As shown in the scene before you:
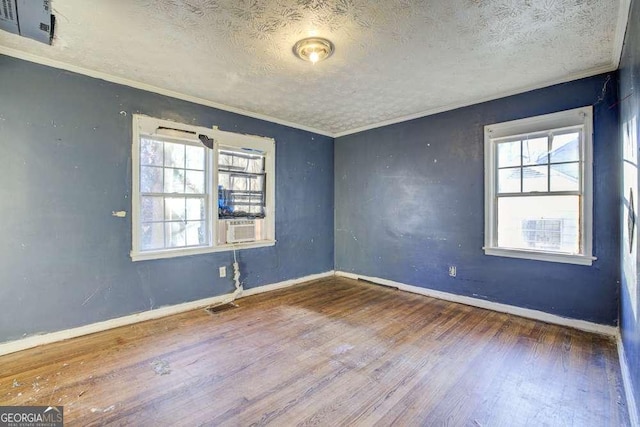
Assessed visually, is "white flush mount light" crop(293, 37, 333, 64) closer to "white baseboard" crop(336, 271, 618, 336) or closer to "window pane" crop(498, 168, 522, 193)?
"window pane" crop(498, 168, 522, 193)

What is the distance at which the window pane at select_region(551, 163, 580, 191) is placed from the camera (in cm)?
296

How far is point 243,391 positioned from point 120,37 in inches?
110

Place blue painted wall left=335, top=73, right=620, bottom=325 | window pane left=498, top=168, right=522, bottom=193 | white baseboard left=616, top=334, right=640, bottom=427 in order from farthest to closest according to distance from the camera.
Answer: window pane left=498, top=168, right=522, bottom=193 → blue painted wall left=335, top=73, right=620, bottom=325 → white baseboard left=616, top=334, right=640, bottom=427

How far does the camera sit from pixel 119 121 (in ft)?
9.88

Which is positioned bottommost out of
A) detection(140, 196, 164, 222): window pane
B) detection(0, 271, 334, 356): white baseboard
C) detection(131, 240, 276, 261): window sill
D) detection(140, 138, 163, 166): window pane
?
detection(0, 271, 334, 356): white baseboard

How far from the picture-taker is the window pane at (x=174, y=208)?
340 cm

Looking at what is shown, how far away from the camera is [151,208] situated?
328 cm

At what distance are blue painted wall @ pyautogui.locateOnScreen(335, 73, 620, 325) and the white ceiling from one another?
11.4 inches

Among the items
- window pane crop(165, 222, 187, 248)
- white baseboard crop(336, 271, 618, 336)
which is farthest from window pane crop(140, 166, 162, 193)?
white baseboard crop(336, 271, 618, 336)

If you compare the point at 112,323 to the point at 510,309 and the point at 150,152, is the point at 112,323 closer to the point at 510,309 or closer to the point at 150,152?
the point at 150,152

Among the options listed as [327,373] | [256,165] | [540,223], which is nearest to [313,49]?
[256,165]

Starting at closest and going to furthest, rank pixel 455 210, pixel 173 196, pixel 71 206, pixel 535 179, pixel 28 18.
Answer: pixel 28 18, pixel 71 206, pixel 535 179, pixel 173 196, pixel 455 210

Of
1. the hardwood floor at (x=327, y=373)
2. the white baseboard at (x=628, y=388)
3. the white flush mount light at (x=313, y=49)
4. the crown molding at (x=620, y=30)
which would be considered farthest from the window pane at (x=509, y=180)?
the white flush mount light at (x=313, y=49)

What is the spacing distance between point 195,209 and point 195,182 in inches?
13.3
